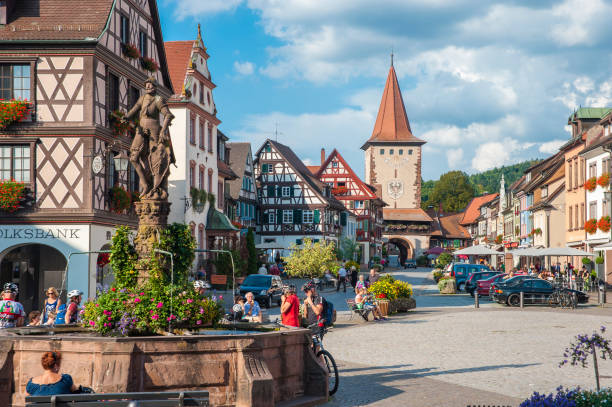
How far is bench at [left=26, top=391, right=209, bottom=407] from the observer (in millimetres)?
7816

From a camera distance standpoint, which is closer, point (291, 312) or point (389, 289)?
point (291, 312)

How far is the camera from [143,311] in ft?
37.0

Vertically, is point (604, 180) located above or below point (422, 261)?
above

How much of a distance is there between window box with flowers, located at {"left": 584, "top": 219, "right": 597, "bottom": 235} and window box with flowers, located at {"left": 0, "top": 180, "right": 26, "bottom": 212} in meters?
32.8

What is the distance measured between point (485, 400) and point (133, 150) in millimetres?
6482

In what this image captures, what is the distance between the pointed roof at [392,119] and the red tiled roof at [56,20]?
9421 centimetres

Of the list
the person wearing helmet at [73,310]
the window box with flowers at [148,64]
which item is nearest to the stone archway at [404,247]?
the window box with flowers at [148,64]

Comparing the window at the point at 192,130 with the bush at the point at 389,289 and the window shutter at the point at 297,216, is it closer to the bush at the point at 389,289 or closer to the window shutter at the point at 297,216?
the bush at the point at 389,289

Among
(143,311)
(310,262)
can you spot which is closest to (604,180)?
(310,262)

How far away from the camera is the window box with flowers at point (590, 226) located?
46.4 meters

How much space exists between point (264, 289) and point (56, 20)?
42.7ft

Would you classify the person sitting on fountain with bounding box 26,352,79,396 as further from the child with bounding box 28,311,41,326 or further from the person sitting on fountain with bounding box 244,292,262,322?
the person sitting on fountain with bounding box 244,292,262,322

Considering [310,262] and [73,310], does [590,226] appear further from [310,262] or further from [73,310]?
[73,310]

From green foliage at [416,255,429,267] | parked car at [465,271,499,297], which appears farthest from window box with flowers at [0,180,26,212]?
green foliage at [416,255,429,267]
